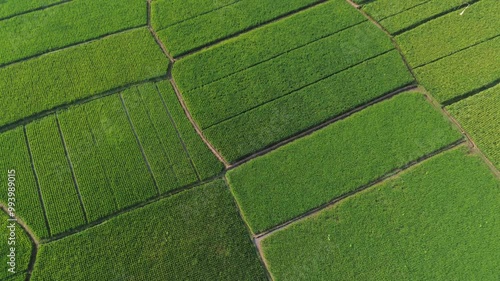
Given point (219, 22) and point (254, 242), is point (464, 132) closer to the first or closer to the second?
point (254, 242)

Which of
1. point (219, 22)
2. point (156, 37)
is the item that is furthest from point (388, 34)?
Answer: point (156, 37)

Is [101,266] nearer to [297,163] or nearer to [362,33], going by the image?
[297,163]

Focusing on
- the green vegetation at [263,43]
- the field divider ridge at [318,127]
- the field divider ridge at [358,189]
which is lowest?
the field divider ridge at [358,189]

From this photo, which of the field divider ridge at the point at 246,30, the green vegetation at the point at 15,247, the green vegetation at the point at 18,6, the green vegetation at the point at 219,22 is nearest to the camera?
the green vegetation at the point at 15,247

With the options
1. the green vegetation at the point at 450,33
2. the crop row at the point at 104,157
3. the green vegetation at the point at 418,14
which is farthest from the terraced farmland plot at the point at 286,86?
the crop row at the point at 104,157

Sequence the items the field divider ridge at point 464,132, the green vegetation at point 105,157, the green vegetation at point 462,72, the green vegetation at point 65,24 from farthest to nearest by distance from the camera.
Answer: the green vegetation at point 65,24 < the green vegetation at point 462,72 < the field divider ridge at point 464,132 < the green vegetation at point 105,157

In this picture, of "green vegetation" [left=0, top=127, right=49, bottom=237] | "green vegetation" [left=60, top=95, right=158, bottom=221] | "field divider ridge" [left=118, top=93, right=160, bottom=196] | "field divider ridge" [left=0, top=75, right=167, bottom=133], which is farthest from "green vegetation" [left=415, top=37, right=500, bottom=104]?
"green vegetation" [left=0, top=127, right=49, bottom=237]

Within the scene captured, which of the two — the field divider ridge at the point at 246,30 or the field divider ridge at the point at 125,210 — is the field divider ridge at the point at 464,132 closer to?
the field divider ridge at the point at 246,30
